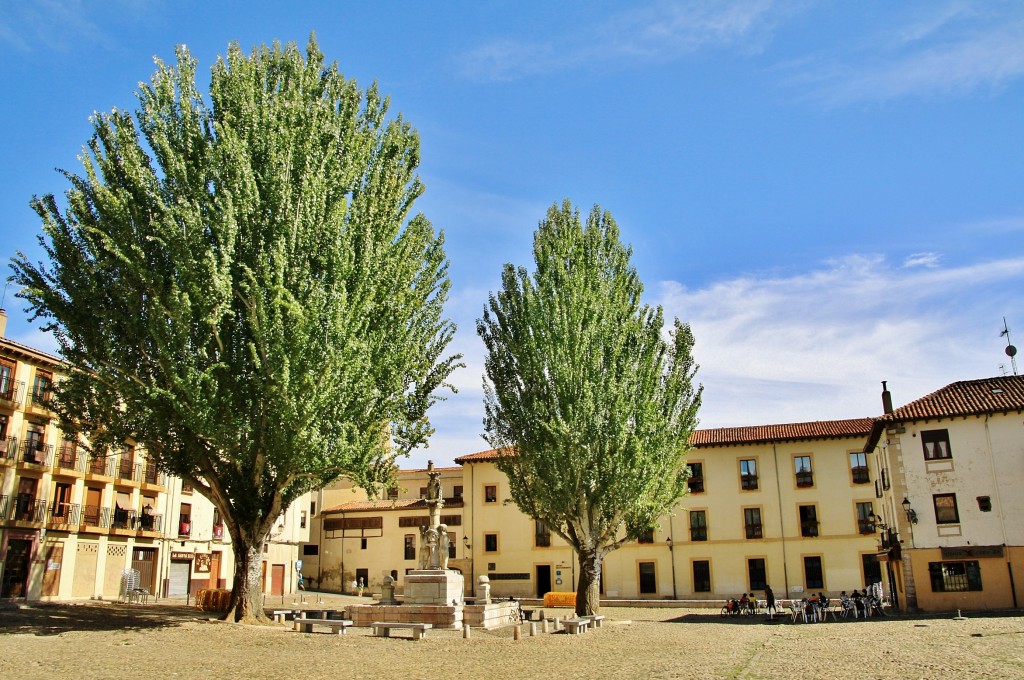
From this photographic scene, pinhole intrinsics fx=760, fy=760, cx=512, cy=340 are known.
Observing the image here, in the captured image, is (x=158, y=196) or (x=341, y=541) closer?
(x=158, y=196)

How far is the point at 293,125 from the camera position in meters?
19.5

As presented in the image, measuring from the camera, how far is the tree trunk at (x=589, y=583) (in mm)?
25125

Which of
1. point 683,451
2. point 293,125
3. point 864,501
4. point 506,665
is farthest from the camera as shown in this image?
point 864,501

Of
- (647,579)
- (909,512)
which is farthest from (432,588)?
(647,579)

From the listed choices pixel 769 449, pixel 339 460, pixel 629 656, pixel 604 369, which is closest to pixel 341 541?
pixel 769 449

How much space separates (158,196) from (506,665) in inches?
508

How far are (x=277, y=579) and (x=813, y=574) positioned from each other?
2967 cm

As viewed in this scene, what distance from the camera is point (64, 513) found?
103ft

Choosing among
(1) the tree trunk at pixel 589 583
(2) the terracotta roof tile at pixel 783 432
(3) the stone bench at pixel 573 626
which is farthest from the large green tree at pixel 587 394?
(2) the terracotta roof tile at pixel 783 432

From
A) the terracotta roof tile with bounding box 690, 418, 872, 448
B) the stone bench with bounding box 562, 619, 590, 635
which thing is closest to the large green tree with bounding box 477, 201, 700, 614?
the stone bench with bounding box 562, 619, 590, 635

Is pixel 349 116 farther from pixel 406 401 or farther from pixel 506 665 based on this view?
pixel 506 665

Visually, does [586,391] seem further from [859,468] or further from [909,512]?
[859,468]

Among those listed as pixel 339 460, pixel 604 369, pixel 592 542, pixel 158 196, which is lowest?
pixel 592 542

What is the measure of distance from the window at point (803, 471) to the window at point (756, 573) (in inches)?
187
